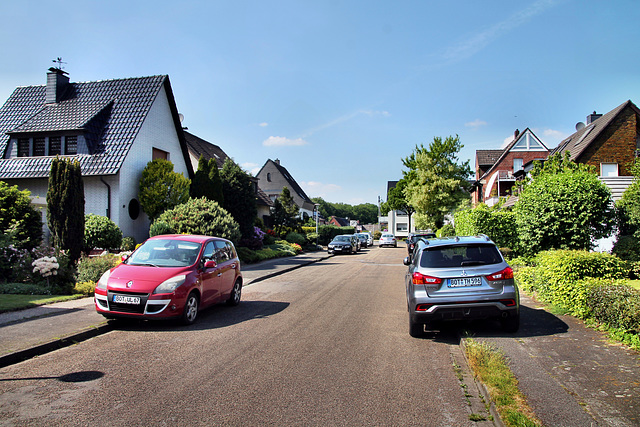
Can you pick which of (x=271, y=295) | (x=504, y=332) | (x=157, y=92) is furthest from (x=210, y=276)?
(x=157, y=92)

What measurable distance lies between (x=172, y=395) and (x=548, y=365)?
14.1 ft

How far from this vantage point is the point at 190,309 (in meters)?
8.27

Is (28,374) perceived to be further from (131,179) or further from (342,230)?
(342,230)

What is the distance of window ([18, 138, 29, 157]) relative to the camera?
21.9 metres

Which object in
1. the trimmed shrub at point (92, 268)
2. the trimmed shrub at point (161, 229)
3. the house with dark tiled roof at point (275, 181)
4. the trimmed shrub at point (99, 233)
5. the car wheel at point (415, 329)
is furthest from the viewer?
the house with dark tiled roof at point (275, 181)

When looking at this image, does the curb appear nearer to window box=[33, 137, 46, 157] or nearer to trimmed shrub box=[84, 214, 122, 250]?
trimmed shrub box=[84, 214, 122, 250]

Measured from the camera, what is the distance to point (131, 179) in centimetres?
2127

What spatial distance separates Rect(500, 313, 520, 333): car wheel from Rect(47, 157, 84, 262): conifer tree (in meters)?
11.7

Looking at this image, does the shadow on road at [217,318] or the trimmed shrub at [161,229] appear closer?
the shadow on road at [217,318]

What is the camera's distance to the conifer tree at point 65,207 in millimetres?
13219

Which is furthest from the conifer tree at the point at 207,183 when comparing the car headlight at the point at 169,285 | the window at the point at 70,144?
the car headlight at the point at 169,285

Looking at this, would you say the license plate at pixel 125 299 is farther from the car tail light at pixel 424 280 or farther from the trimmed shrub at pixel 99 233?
the trimmed shrub at pixel 99 233

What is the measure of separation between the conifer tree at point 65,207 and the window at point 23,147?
34.7 ft

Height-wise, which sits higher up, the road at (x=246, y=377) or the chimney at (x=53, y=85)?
the chimney at (x=53, y=85)
